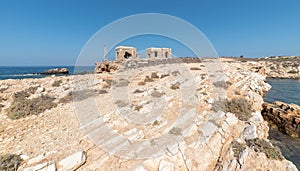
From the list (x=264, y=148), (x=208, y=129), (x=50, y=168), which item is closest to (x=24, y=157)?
(x=50, y=168)

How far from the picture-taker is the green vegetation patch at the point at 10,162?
3.46m

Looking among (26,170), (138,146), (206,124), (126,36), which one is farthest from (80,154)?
(126,36)

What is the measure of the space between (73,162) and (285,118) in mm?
10806

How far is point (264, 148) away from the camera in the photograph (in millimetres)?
5031

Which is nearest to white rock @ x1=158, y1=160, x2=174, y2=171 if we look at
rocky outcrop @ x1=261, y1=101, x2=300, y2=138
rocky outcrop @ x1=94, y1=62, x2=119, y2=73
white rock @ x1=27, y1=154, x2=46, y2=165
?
white rock @ x1=27, y1=154, x2=46, y2=165

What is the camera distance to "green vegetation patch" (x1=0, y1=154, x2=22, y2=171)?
3455 mm

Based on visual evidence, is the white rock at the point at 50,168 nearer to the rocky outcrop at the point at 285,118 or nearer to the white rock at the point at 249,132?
the white rock at the point at 249,132

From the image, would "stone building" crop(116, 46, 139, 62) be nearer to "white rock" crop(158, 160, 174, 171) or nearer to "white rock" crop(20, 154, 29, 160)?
"white rock" crop(20, 154, 29, 160)

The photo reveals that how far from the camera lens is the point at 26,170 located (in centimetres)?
339

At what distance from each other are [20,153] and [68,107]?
3188 millimetres

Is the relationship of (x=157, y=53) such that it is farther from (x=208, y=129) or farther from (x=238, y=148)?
(x=238, y=148)

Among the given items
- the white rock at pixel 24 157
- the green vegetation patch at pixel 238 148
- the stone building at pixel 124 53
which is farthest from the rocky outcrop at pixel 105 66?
the green vegetation patch at pixel 238 148

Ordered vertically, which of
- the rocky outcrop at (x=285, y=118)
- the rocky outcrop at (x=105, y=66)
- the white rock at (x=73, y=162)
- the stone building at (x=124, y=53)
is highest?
the stone building at (x=124, y=53)

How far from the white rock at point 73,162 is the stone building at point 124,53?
25828 millimetres
